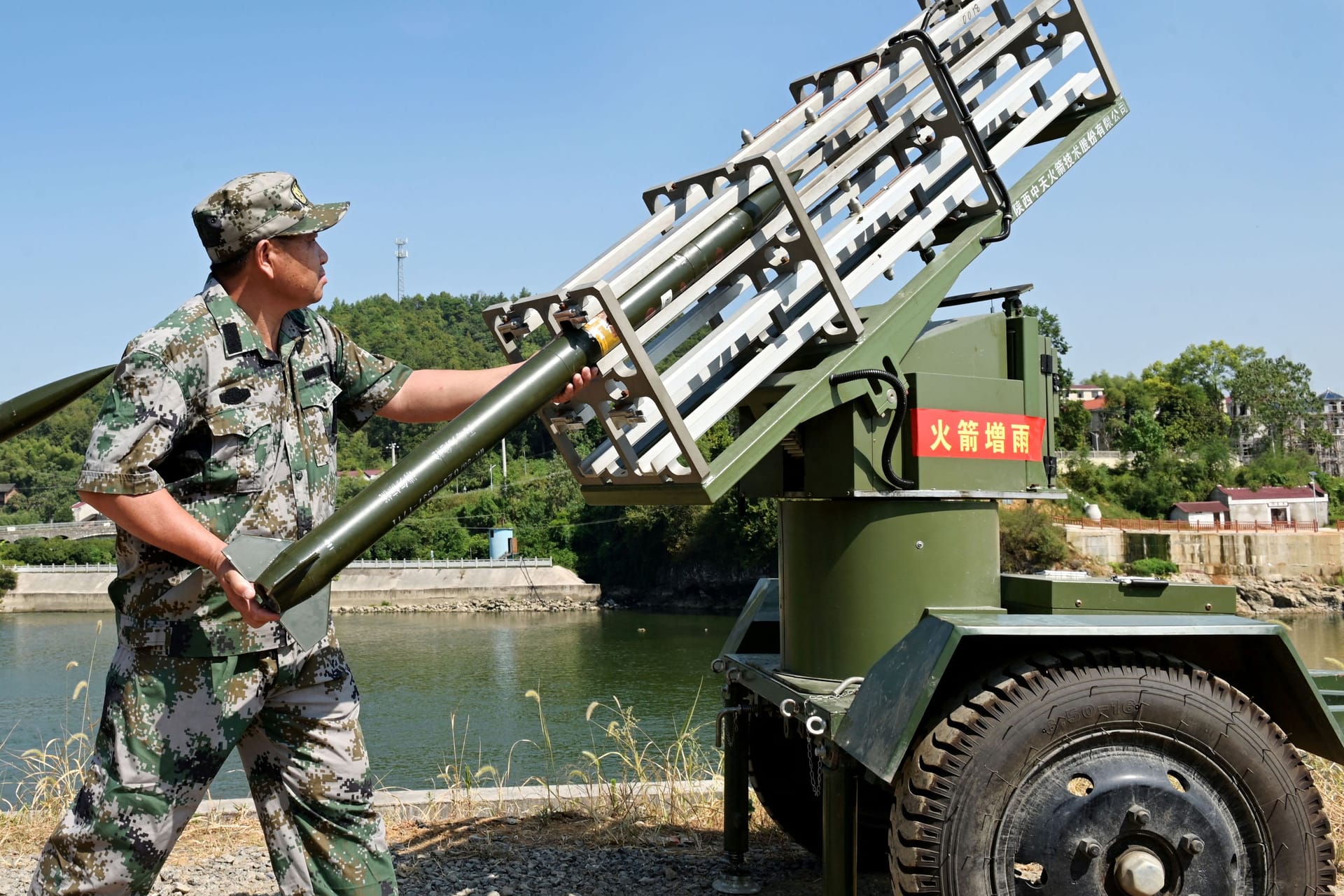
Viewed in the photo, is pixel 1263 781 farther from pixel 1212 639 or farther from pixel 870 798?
pixel 870 798

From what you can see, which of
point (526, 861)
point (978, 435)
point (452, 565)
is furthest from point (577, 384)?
point (452, 565)

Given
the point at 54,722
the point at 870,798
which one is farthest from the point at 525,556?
the point at 870,798

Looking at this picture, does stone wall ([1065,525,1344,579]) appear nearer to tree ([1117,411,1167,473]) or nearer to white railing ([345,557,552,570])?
tree ([1117,411,1167,473])

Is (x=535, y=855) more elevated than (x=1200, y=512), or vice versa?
(x=1200, y=512)

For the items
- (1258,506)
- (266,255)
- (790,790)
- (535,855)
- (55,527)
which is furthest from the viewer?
(55,527)

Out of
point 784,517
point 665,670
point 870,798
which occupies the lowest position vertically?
point 665,670

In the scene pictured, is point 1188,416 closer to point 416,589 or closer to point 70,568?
point 416,589

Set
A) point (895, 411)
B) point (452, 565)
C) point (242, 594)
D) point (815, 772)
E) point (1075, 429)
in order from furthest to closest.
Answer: point (452, 565), point (1075, 429), point (815, 772), point (895, 411), point (242, 594)

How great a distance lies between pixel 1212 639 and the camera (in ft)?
11.5

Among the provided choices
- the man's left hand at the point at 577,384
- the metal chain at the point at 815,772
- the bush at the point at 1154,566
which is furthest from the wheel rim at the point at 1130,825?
the bush at the point at 1154,566

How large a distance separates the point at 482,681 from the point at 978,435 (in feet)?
91.0

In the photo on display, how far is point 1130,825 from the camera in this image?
3191mm

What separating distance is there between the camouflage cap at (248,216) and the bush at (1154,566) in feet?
148

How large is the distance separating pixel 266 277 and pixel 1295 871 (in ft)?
10.5
